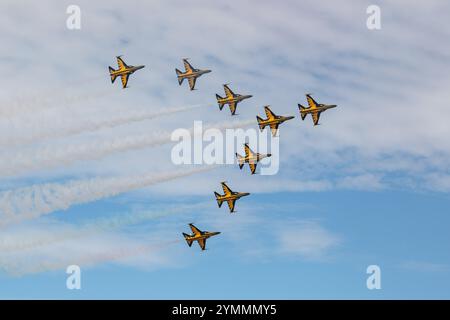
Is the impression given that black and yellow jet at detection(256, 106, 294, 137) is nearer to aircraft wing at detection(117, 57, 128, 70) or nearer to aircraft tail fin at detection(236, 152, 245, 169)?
aircraft tail fin at detection(236, 152, 245, 169)

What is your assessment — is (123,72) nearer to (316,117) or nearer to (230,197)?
(230,197)

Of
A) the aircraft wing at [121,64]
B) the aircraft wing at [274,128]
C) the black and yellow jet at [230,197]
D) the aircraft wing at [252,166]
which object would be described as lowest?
the black and yellow jet at [230,197]

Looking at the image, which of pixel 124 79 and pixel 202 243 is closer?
pixel 202 243

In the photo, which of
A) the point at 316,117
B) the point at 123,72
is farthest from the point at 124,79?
the point at 316,117

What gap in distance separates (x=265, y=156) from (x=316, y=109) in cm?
1577

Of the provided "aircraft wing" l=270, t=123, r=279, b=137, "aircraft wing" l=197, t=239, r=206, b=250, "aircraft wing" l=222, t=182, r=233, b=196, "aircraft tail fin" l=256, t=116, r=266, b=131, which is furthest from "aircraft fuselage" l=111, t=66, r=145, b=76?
"aircraft wing" l=197, t=239, r=206, b=250

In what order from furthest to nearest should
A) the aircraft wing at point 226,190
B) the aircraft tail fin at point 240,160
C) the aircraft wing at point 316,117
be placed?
the aircraft wing at point 316,117 → the aircraft wing at point 226,190 → the aircraft tail fin at point 240,160

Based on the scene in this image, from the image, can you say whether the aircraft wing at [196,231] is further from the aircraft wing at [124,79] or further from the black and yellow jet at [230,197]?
the aircraft wing at [124,79]

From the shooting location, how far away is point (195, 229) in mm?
195625

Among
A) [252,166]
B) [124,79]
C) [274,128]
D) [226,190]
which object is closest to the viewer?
[252,166]

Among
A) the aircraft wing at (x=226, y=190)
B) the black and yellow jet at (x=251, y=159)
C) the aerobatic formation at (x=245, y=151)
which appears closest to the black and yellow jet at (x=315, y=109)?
the aerobatic formation at (x=245, y=151)

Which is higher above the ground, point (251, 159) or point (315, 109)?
point (315, 109)

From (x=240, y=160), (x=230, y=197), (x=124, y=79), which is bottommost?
(x=230, y=197)
